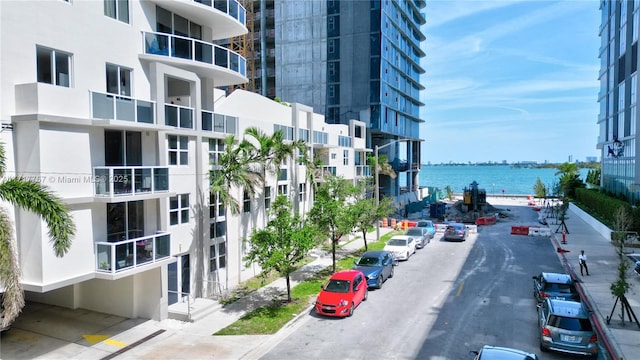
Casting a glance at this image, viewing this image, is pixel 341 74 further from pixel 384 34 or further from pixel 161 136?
pixel 161 136

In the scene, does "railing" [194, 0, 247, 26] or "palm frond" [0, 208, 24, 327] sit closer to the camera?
"palm frond" [0, 208, 24, 327]

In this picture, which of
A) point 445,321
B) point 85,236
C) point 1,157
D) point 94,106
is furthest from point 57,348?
point 445,321

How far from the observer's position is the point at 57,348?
50.1 feet

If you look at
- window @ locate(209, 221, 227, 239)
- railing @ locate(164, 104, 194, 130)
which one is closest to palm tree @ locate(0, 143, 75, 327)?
railing @ locate(164, 104, 194, 130)

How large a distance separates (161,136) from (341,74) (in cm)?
4282

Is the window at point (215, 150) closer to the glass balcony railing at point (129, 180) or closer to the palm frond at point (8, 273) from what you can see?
the glass balcony railing at point (129, 180)

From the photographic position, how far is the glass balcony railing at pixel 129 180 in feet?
50.8

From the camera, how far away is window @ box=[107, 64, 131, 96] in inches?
675

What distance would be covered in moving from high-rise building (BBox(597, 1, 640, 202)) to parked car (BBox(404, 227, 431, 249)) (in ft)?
62.9

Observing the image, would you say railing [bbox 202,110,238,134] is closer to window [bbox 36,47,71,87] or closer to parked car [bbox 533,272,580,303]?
window [bbox 36,47,71,87]

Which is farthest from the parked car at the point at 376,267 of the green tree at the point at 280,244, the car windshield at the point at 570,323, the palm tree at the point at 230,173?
the car windshield at the point at 570,323

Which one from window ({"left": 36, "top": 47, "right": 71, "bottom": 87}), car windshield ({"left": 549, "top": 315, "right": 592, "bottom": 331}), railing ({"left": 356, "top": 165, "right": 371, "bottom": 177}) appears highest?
window ({"left": 36, "top": 47, "right": 71, "bottom": 87})

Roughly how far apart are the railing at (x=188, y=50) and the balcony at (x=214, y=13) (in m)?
1.34

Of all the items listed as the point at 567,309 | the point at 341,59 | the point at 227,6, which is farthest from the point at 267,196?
the point at 341,59
